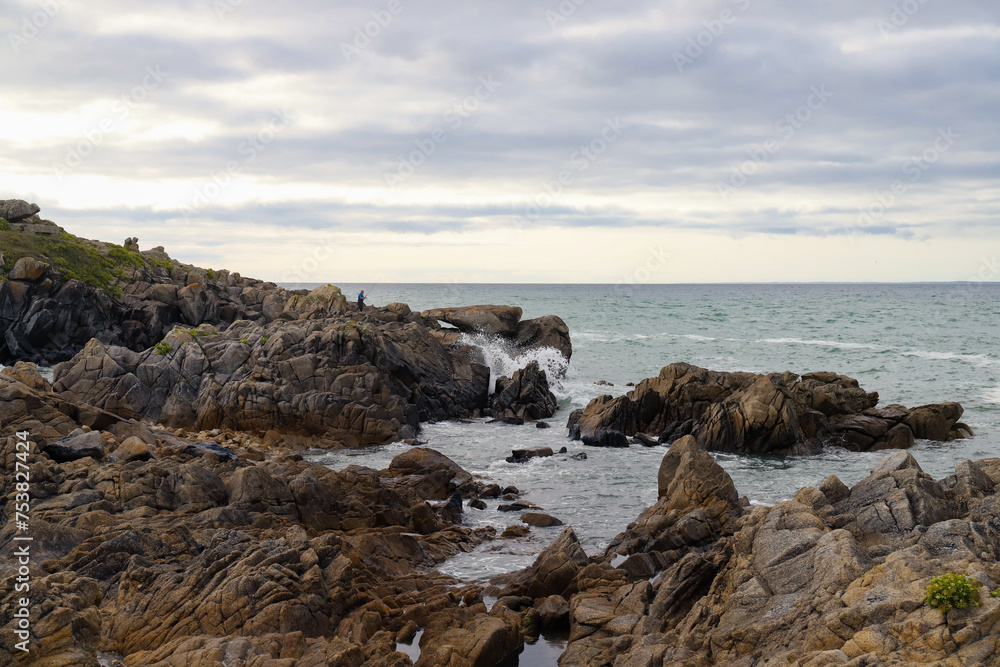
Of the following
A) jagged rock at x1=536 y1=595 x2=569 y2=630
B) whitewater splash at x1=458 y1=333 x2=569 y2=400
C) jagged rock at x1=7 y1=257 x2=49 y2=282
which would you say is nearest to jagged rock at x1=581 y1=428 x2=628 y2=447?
whitewater splash at x1=458 y1=333 x2=569 y2=400

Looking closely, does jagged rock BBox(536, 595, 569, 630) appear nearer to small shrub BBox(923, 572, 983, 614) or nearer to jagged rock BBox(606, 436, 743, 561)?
jagged rock BBox(606, 436, 743, 561)

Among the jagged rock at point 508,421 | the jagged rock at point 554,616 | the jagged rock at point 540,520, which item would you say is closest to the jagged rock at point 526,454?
the jagged rock at point 508,421

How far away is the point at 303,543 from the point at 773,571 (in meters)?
9.85

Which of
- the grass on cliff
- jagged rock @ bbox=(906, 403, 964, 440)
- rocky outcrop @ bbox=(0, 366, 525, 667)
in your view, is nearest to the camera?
rocky outcrop @ bbox=(0, 366, 525, 667)

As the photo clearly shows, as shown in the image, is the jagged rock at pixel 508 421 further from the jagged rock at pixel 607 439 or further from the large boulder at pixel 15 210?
the large boulder at pixel 15 210

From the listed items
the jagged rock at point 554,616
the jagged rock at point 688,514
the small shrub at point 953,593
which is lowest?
the jagged rock at point 554,616

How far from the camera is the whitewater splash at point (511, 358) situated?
5100cm

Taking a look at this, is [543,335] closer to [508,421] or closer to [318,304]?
[508,421]

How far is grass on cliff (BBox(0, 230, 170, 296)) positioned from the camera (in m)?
60.6

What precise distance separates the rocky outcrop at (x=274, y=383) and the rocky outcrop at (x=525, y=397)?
8.75 ft

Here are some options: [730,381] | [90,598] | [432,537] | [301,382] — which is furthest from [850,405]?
[90,598]

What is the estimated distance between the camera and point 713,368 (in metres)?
62.5

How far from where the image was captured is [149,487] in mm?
18844

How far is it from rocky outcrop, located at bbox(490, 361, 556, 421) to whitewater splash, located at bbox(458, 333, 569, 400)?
335 cm
